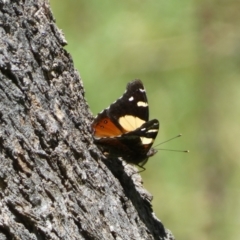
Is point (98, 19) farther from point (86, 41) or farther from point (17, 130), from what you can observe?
point (17, 130)

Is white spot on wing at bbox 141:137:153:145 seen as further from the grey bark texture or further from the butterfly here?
the grey bark texture

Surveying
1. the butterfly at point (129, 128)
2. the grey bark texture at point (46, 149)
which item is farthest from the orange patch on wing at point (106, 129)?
the grey bark texture at point (46, 149)

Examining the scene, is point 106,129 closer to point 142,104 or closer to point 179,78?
point 142,104

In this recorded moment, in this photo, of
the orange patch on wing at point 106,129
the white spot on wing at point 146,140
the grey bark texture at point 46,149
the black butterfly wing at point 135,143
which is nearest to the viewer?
the grey bark texture at point 46,149

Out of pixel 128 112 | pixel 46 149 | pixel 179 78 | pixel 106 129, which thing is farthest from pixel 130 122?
A: pixel 179 78

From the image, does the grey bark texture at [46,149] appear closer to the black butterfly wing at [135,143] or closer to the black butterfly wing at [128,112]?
the black butterfly wing at [135,143]

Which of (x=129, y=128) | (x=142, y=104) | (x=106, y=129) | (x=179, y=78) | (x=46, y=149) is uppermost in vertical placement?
(x=179, y=78)

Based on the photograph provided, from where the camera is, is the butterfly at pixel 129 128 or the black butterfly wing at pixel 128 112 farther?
the black butterfly wing at pixel 128 112

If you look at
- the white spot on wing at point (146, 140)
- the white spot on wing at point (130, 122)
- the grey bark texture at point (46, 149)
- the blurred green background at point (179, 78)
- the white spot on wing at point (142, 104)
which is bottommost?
the grey bark texture at point (46, 149)
